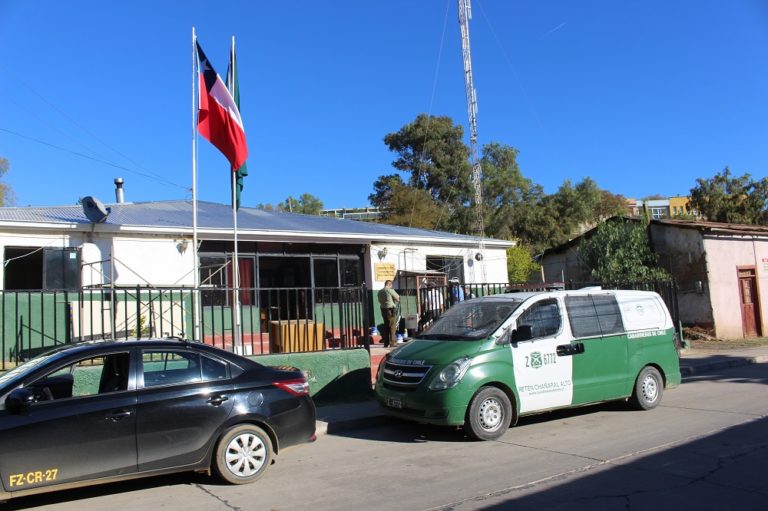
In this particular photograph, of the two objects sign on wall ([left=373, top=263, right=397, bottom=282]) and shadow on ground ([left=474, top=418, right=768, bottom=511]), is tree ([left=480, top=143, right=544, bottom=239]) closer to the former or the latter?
sign on wall ([left=373, top=263, right=397, bottom=282])

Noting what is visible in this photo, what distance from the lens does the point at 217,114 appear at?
39.5 feet

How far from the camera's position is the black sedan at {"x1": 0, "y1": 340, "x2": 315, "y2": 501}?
498 cm

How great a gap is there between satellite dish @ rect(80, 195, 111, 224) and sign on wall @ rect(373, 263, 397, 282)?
24.7ft

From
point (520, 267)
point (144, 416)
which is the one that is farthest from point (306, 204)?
point (144, 416)

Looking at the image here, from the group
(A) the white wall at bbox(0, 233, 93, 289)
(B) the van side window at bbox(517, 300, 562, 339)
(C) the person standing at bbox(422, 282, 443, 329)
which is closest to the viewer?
(B) the van side window at bbox(517, 300, 562, 339)

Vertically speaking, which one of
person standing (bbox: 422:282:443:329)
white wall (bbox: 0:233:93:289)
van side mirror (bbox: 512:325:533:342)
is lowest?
van side mirror (bbox: 512:325:533:342)

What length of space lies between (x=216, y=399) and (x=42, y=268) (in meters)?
9.14

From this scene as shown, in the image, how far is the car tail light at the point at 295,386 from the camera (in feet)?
20.2

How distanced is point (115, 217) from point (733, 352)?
16958 mm

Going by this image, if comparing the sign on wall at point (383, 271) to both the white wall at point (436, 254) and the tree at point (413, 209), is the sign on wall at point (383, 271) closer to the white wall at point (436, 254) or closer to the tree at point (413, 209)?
the white wall at point (436, 254)

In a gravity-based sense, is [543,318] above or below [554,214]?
below

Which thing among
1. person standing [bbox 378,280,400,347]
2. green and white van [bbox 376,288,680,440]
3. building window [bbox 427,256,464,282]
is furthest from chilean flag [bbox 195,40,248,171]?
building window [bbox 427,256,464,282]

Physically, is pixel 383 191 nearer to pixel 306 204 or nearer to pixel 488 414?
pixel 306 204

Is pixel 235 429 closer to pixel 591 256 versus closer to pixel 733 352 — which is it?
pixel 733 352
